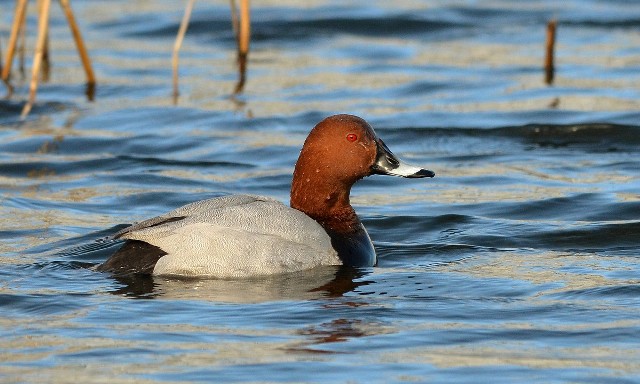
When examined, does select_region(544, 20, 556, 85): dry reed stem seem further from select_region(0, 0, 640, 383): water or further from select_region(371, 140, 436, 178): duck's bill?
select_region(371, 140, 436, 178): duck's bill

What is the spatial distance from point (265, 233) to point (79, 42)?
7472 mm

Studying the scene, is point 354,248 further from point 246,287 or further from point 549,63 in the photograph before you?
point 549,63

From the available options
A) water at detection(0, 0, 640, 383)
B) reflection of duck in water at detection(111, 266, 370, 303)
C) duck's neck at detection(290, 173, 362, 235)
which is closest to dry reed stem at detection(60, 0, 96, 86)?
water at detection(0, 0, 640, 383)

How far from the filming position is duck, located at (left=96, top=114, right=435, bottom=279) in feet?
26.7

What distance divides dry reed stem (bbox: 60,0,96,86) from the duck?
6.51 metres

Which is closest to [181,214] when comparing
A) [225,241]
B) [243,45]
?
[225,241]

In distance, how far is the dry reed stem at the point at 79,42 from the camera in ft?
48.3

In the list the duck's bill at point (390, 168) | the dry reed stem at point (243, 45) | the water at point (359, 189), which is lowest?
the water at point (359, 189)

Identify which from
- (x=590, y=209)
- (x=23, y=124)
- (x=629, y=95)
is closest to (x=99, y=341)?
(x=590, y=209)

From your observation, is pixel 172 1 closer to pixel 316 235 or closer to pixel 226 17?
pixel 226 17

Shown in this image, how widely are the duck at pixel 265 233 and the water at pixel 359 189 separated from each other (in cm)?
13

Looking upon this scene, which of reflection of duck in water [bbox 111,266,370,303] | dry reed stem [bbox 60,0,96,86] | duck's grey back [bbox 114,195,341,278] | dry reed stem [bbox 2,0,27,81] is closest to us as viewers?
reflection of duck in water [bbox 111,266,370,303]

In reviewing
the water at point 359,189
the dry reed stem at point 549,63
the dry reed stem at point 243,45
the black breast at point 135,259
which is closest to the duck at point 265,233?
the black breast at point 135,259

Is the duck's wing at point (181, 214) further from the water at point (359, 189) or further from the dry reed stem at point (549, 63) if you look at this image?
the dry reed stem at point (549, 63)
